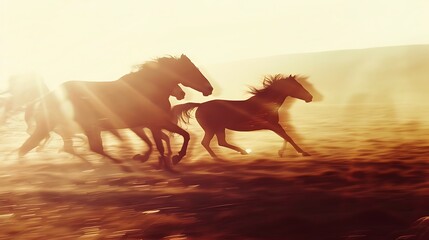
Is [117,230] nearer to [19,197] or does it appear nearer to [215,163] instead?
[19,197]

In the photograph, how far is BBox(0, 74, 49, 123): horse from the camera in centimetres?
1030

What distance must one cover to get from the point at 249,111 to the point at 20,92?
4106mm

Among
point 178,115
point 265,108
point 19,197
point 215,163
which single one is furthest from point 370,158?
point 19,197

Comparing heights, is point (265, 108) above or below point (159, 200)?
above

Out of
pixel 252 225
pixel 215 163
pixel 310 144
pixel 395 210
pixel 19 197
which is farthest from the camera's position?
pixel 310 144

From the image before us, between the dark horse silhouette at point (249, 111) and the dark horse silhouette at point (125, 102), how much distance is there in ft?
2.71

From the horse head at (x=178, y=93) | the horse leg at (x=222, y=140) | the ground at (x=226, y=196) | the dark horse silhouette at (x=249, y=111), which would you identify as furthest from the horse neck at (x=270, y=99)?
the horse head at (x=178, y=93)

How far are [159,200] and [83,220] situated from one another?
1071 millimetres

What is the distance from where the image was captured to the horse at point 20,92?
1030 cm

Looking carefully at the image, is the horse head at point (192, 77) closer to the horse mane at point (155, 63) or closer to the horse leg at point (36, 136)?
the horse mane at point (155, 63)

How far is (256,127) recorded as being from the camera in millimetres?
9812

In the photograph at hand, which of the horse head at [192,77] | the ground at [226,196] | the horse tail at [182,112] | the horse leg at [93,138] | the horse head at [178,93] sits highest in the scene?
the horse head at [192,77]

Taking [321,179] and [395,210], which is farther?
[321,179]

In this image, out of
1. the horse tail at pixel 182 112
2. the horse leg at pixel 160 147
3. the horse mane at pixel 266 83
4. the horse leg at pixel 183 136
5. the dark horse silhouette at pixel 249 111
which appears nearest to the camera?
the horse leg at pixel 183 136
